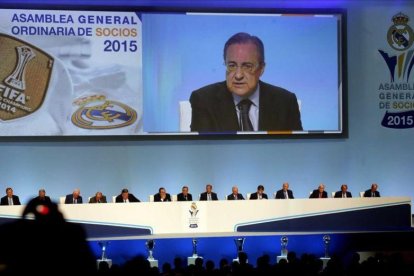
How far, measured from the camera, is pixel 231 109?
11672 mm

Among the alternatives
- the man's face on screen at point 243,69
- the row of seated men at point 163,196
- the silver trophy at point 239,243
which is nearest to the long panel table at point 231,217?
the silver trophy at point 239,243

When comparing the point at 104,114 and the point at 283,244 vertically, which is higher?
the point at 104,114

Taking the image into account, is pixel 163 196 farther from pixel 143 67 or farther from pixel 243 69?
pixel 243 69

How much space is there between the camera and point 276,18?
11.7 m

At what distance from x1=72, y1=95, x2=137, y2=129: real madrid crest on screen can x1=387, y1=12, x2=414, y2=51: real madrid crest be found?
5340 mm

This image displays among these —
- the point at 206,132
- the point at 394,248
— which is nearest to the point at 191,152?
the point at 206,132

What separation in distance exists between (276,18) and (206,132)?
2566 millimetres

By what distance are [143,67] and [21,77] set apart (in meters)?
2.24

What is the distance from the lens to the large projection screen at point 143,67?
11227mm

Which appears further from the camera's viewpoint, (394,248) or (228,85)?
(228,85)

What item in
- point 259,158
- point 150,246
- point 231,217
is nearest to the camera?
point 150,246

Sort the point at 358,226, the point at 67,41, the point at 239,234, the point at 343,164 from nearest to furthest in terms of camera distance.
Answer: the point at 239,234, the point at 358,226, the point at 67,41, the point at 343,164

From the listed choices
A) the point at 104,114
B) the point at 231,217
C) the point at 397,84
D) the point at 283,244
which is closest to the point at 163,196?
the point at 231,217

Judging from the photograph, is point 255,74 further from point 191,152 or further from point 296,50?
point 191,152
